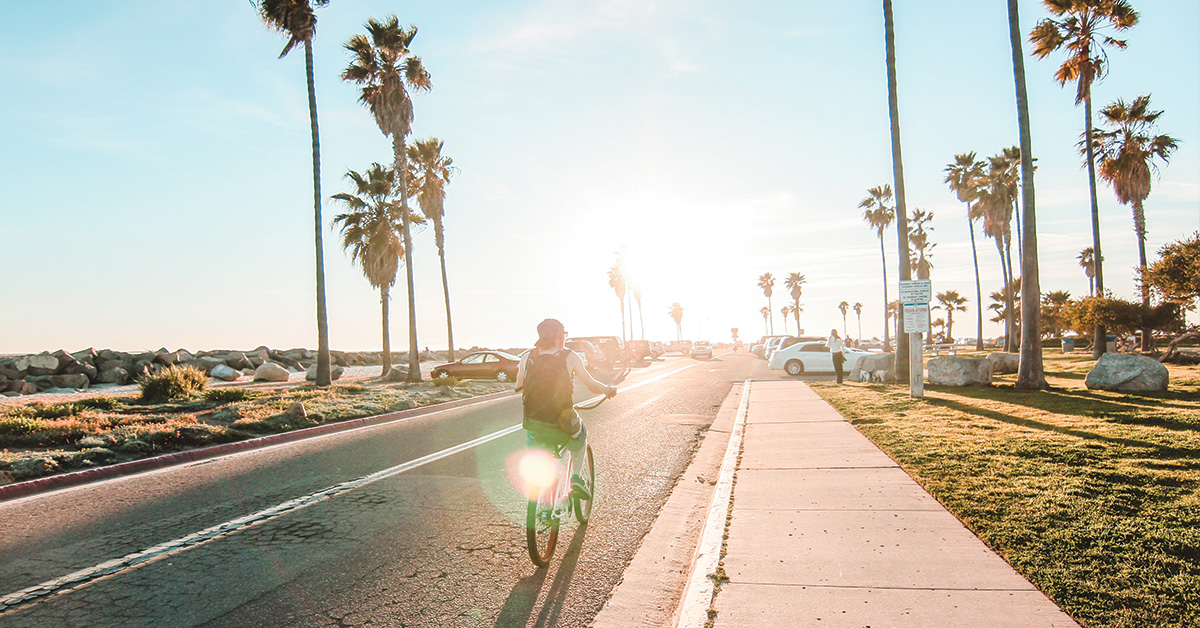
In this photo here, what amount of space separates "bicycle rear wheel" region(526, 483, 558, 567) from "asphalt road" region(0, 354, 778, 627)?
0.13m

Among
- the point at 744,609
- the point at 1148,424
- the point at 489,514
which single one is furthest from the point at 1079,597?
the point at 1148,424

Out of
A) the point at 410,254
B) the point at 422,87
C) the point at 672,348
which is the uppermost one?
the point at 422,87

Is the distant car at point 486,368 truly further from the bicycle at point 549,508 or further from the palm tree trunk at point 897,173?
the bicycle at point 549,508

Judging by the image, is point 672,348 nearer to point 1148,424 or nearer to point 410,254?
point 410,254

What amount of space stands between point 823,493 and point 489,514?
3.26 m

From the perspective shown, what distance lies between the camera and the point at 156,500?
6926mm

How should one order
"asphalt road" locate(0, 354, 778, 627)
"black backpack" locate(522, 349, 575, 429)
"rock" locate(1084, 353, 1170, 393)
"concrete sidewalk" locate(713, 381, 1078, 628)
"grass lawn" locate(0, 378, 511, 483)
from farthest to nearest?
"rock" locate(1084, 353, 1170, 393) < "grass lawn" locate(0, 378, 511, 483) < "black backpack" locate(522, 349, 575, 429) < "asphalt road" locate(0, 354, 778, 627) < "concrete sidewalk" locate(713, 381, 1078, 628)

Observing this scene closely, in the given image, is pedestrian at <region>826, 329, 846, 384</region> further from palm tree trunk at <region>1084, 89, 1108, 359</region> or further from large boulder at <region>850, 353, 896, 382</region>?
palm tree trunk at <region>1084, 89, 1108, 359</region>

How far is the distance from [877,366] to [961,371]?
14.0 ft

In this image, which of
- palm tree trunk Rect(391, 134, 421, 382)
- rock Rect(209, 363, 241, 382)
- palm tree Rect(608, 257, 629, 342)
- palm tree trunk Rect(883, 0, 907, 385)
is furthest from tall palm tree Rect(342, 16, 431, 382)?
palm tree Rect(608, 257, 629, 342)

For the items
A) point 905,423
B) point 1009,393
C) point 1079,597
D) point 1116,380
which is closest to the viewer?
point 1079,597

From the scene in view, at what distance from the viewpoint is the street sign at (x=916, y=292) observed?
49.2 feet

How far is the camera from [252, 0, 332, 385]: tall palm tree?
2314 cm

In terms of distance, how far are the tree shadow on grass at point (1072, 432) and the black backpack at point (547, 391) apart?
6.73 metres
